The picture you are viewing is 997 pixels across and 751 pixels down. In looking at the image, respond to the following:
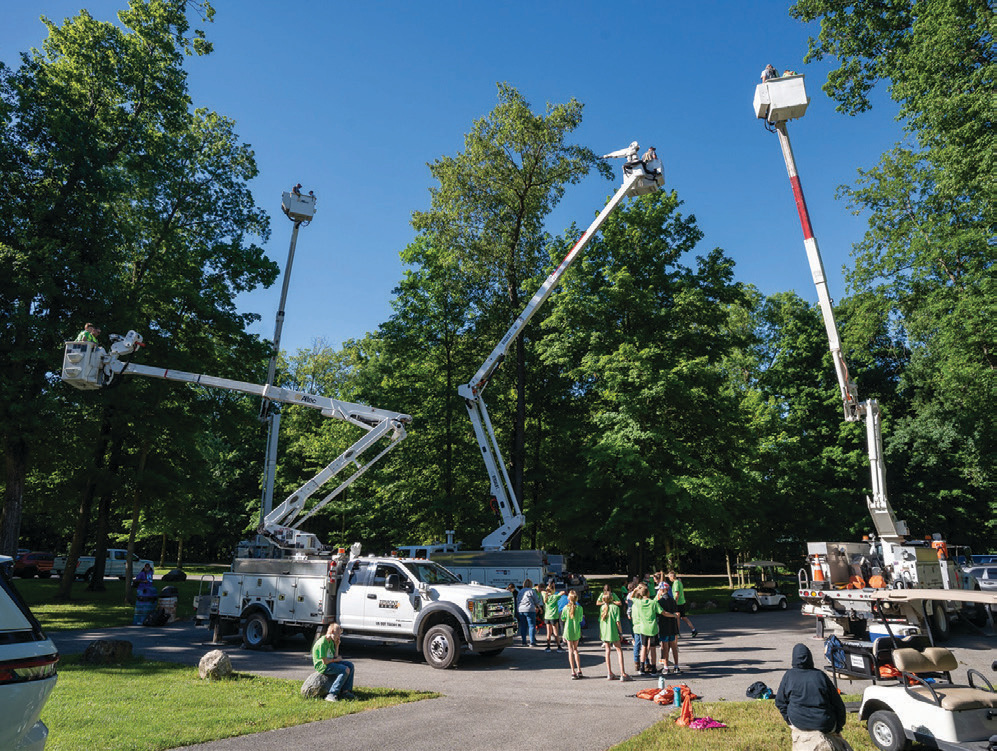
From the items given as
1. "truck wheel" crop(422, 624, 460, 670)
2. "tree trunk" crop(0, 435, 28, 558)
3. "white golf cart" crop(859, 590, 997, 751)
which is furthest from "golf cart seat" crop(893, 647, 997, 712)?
"tree trunk" crop(0, 435, 28, 558)

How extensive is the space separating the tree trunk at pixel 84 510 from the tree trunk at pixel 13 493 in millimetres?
2224

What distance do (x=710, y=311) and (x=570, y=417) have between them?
897 cm

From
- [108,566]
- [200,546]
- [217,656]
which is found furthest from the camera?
[200,546]

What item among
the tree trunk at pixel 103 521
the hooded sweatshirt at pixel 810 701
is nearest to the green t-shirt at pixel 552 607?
the hooded sweatshirt at pixel 810 701

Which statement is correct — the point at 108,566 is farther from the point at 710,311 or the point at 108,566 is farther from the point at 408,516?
the point at 710,311

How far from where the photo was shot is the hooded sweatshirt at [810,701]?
582cm

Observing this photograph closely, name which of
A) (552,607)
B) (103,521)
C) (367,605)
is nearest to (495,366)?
(552,607)

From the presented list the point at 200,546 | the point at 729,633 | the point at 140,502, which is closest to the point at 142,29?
the point at 140,502

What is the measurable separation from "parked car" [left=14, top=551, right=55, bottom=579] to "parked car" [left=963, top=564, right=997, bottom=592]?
45.2m

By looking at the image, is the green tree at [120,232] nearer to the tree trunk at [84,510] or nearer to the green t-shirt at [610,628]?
the tree trunk at [84,510]

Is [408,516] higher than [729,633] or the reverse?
higher

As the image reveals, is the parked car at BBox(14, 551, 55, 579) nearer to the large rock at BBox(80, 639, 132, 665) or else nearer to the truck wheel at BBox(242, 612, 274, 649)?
the truck wheel at BBox(242, 612, 274, 649)

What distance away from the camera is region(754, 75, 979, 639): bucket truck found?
1452cm

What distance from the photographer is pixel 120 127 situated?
80.8ft
